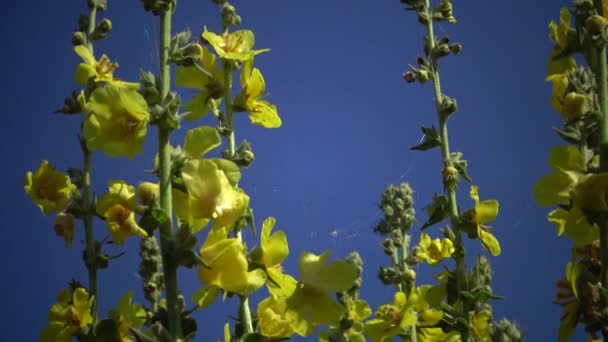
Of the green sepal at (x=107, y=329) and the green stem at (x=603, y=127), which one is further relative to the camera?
the green sepal at (x=107, y=329)

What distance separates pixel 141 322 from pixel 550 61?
2.39m

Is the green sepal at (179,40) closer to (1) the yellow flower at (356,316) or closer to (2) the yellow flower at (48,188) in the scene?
(2) the yellow flower at (48,188)

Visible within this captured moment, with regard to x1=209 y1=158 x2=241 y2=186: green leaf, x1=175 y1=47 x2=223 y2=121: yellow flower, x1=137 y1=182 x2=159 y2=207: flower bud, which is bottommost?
x1=137 y1=182 x2=159 y2=207: flower bud

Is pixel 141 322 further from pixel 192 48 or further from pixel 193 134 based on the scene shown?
pixel 192 48

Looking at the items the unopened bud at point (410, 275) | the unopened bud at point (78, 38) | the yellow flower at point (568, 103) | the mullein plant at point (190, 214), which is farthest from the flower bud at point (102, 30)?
the unopened bud at point (410, 275)

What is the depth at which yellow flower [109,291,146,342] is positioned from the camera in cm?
281

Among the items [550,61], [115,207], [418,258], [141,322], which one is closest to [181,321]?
[115,207]

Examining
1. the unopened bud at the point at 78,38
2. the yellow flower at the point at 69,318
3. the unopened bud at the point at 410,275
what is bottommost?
the unopened bud at the point at 410,275

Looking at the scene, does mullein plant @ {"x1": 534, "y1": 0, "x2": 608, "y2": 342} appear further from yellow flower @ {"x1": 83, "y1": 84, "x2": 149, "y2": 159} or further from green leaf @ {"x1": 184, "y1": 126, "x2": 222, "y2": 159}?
yellow flower @ {"x1": 83, "y1": 84, "x2": 149, "y2": 159}

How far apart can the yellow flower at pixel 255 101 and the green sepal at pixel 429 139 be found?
51.9 inches

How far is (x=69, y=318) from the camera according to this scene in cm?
306

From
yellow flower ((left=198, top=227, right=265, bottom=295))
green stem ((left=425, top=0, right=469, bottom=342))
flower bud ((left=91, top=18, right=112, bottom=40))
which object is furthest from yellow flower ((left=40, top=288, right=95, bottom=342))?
green stem ((left=425, top=0, right=469, bottom=342))

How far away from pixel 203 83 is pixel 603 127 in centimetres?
189

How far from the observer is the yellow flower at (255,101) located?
3.03 m
